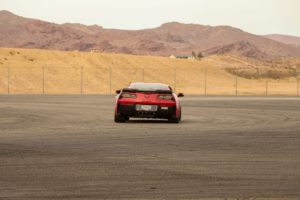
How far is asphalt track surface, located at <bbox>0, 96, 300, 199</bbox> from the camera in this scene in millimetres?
9500

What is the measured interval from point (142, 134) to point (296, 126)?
6.00 meters

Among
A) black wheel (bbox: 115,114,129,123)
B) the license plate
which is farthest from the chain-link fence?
the license plate

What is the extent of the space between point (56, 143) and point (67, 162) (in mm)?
3967

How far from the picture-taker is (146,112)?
78.5ft

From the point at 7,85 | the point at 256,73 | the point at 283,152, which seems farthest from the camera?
the point at 256,73

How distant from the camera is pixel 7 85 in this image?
69000mm

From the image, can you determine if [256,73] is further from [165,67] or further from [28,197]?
[28,197]

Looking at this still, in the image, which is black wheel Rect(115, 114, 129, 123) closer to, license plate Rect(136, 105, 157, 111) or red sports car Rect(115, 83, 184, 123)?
red sports car Rect(115, 83, 184, 123)

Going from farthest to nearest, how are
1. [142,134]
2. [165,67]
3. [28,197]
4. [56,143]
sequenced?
[165,67], [142,134], [56,143], [28,197]

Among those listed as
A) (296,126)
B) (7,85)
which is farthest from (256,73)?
(296,126)

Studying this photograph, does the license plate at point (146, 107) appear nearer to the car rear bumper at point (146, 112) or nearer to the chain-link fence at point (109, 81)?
the car rear bumper at point (146, 112)

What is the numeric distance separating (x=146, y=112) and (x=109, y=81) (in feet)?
184

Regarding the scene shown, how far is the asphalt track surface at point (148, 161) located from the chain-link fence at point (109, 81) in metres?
45.7

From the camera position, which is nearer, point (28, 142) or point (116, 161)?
point (116, 161)
